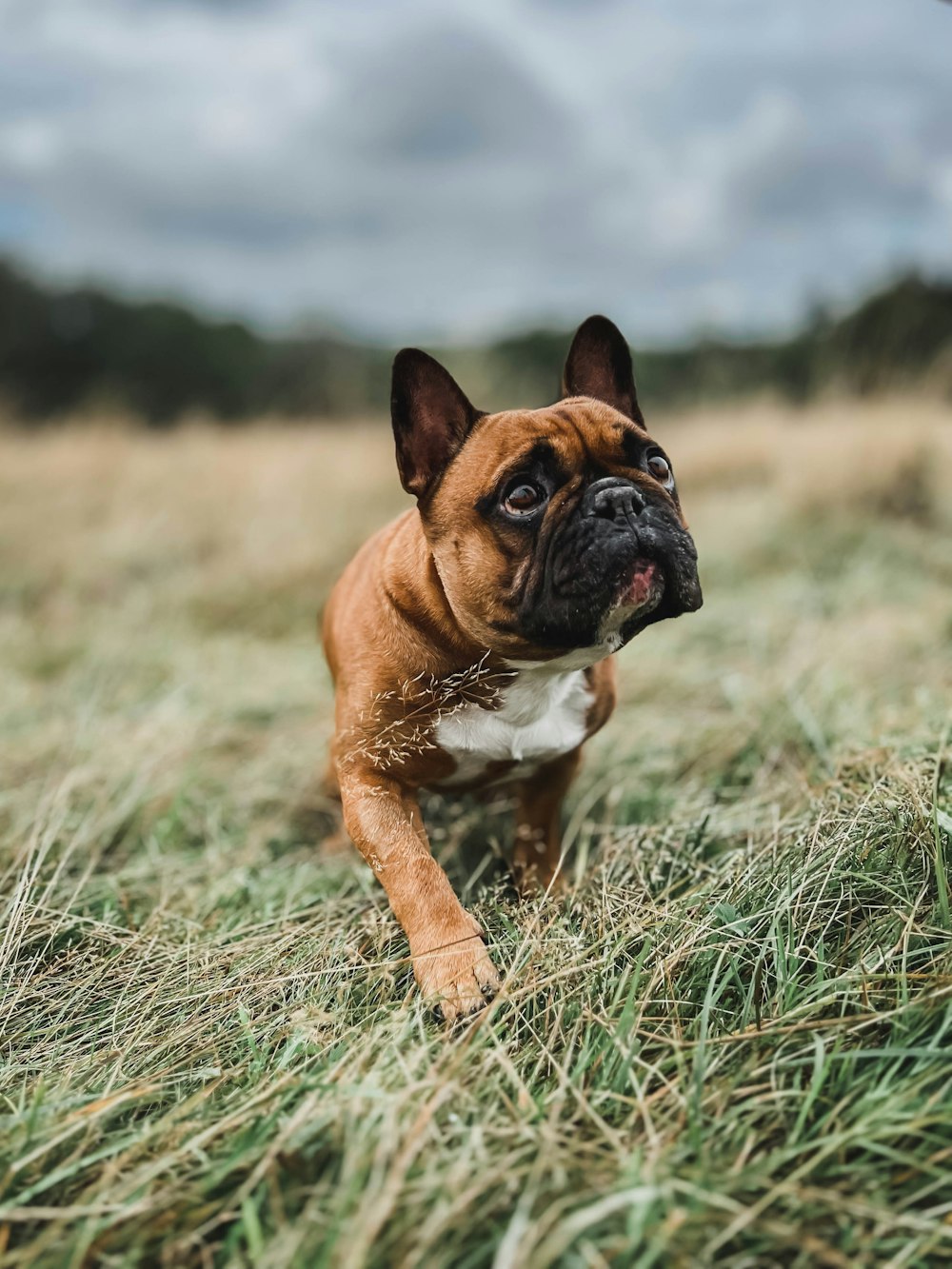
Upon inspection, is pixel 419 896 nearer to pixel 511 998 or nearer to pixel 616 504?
pixel 511 998

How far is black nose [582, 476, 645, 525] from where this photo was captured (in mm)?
2541

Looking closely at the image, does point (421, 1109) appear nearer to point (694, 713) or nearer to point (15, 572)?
point (694, 713)

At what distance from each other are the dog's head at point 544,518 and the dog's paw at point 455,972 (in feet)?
2.56

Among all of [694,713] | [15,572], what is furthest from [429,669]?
[15,572]

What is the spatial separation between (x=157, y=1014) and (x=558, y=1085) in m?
1.05

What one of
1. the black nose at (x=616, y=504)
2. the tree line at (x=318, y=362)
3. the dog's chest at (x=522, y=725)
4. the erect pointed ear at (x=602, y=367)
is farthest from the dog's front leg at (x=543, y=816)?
the tree line at (x=318, y=362)

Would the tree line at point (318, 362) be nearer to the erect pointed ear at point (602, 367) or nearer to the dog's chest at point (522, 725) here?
the erect pointed ear at point (602, 367)

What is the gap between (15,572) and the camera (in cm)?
802

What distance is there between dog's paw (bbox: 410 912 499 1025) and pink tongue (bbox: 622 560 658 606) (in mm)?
949

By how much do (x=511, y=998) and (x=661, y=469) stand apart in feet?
5.03

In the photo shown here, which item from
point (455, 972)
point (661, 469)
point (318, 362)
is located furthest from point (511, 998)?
point (318, 362)

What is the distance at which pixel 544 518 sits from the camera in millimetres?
2664

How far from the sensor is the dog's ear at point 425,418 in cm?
285

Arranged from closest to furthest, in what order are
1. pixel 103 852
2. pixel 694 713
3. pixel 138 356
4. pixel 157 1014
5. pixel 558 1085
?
pixel 558 1085 → pixel 157 1014 → pixel 103 852 → pixel 694 713 → pixel 138 356
